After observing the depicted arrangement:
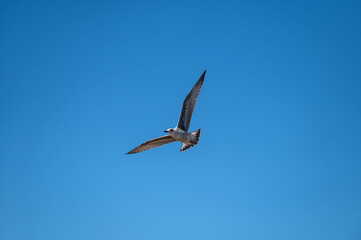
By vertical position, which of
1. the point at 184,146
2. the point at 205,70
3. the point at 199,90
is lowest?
the point at 184,146

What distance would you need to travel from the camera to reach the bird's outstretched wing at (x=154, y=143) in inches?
920

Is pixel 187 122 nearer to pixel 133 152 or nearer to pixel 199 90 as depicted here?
pixel 199 90

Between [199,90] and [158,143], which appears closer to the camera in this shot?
[199,90]

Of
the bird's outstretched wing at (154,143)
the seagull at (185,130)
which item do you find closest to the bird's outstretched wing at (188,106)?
the seagull at (185,130)

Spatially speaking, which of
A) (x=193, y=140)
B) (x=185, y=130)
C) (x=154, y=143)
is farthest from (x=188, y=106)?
(x=154, y=143)

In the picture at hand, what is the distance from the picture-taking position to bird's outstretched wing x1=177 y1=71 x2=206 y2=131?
22.0m

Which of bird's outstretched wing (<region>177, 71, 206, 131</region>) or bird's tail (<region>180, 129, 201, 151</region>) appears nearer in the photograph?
bird's outstretched wing (<region>177, 71, 206, 131</region>)

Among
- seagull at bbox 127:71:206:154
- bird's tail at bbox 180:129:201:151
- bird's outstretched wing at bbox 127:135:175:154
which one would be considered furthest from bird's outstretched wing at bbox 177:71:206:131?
bird's outstretched wing at bbox 127:135:175:154

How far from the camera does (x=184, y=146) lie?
23.4 metres

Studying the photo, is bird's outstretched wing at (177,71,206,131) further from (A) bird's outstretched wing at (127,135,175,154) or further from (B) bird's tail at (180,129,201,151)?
(A) bird's outstretched wing at (127,135,175,154)

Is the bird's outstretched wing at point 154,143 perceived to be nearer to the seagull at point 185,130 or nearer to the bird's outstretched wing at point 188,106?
the seagull at point 185,130

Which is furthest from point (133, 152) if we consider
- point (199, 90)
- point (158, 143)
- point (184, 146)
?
point (199, 90)

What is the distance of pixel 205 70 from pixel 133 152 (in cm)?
636

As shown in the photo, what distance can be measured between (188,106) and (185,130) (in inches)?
55.0
